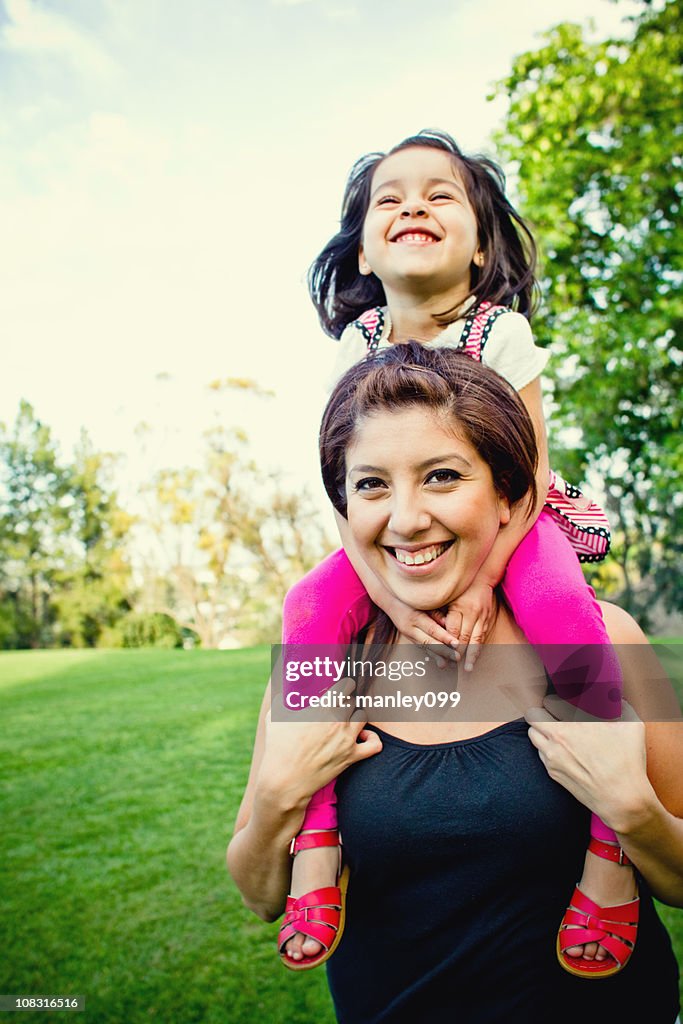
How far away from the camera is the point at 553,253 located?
1052cm

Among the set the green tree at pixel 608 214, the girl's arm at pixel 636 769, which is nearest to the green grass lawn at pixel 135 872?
the girl's arm at pixel 636 769

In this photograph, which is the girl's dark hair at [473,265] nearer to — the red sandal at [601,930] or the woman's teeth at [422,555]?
the woman's teeth at [422,555]

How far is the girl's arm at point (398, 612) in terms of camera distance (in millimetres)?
1498

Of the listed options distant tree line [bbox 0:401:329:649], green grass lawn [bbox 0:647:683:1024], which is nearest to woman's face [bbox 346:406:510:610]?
green grass lawn [bbox 0:647:683:1024]

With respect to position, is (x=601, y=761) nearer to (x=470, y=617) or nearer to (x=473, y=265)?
(x=470, y=617)

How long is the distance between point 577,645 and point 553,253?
9.99 meters

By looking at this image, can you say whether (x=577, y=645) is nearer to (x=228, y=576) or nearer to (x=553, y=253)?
(x=553, y=253)

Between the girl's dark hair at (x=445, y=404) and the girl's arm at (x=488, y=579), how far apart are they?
2.7 inches

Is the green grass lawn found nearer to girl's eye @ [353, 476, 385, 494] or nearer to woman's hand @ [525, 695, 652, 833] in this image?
woman's hand @ [525, 695, 652, 833]

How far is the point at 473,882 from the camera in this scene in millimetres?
1459

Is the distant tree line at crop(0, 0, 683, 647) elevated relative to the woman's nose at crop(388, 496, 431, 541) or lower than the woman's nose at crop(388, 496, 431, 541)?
elevated

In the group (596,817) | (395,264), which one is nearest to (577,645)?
(596,817)

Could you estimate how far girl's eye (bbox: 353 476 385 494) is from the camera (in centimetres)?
143

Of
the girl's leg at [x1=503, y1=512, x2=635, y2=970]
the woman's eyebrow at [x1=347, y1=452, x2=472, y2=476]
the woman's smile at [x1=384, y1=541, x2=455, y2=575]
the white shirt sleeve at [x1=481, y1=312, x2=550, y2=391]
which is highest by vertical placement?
the white shirt sleeve at [x1=481, y1=312, x2=550, y2=391]
